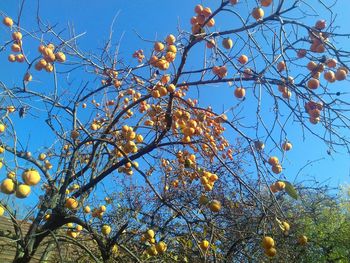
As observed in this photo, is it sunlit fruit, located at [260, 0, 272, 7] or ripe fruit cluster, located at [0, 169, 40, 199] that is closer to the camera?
ripe fruit cluster, located at [0, 169, 40, 199]

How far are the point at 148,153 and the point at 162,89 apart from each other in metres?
0.95

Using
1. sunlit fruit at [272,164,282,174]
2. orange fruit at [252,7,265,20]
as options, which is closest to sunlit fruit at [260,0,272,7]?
orange fruit at [252,7,265,20]

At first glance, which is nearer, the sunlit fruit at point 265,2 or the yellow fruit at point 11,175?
the yellow fruit at point 11,175

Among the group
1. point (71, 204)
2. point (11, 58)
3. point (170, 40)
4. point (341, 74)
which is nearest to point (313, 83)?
point (341, 74)

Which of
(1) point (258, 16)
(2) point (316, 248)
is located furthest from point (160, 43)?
(2) point (316, 248)

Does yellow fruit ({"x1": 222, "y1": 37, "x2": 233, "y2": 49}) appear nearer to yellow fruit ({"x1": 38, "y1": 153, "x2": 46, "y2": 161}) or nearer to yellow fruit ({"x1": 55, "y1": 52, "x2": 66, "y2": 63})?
yellow fruit ({"x1": 55, "y1": 52, "x2": 66, "y2": 63})

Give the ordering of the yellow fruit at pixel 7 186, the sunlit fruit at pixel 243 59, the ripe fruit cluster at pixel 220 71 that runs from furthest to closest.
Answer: the sunlit fruit at pixel 243 59
the ripe fruit cluster at pixel 220 71
the yellow fruit at pixel 7 186

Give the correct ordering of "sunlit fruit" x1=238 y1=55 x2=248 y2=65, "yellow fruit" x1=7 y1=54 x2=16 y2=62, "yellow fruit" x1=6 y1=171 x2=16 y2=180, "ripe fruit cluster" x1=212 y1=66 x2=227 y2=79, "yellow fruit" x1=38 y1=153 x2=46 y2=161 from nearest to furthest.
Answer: "yellow fruit" x1=6 y1=171 x2=16 y2=180 < "ripe fruit cluster" x1=212 y1=66 x2=227 y2=79 < "sunlit fruit" x1=238 y1=55 x2=248 y2=65 < "yellow fruit" x1=7 y1=54 x2=16 y2=62 < "yellow fruit" x1=38 y1=153 x2=46 y2=161

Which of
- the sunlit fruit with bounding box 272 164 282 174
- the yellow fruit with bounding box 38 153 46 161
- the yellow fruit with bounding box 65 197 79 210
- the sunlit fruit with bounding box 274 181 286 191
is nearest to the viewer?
the sunlit fruit with bounding box 274 181 286 191

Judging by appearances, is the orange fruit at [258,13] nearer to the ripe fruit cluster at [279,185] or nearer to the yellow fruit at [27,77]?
the ripe fruit cluster at [279,185]

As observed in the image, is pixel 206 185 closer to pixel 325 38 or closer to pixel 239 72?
pixel 239 72

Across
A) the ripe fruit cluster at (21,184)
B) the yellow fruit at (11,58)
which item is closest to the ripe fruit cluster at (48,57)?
the yellow fruit at (11,58)

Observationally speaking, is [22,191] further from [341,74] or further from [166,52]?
[341,74]

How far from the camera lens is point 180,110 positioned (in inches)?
133
